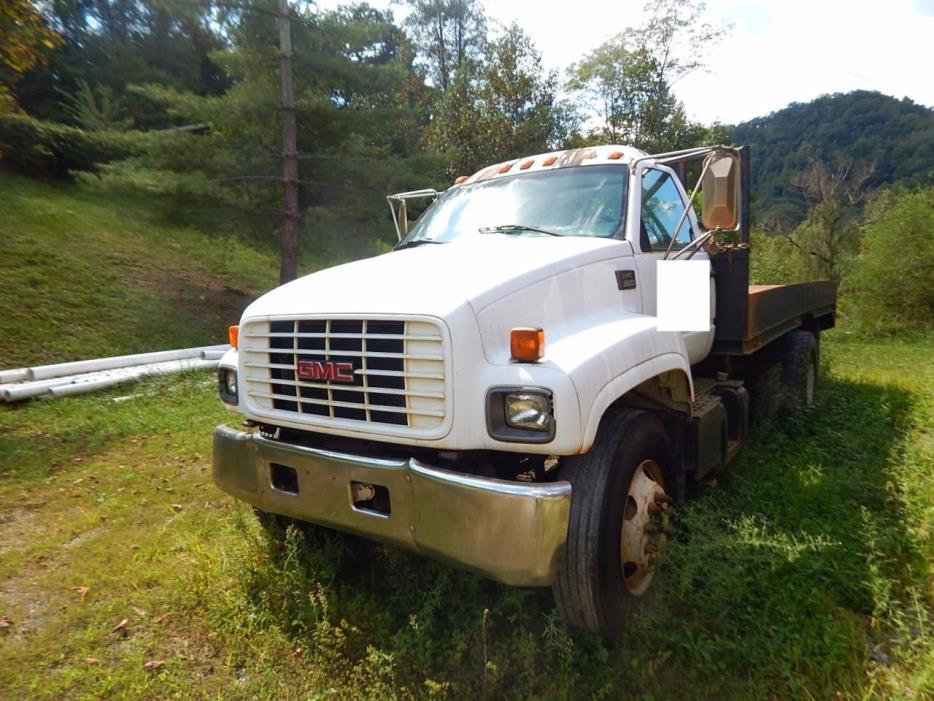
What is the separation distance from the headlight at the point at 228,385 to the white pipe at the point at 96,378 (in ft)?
17.3

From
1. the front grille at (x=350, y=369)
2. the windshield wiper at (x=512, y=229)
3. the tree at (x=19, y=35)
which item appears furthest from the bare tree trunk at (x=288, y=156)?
the front grille at (x=350, y=369)

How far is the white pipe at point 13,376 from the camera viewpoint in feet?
24.4

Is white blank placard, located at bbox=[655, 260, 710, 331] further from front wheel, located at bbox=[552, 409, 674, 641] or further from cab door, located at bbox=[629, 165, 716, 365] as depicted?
front wheel, located at bbox=[552, 409, 674, 641]

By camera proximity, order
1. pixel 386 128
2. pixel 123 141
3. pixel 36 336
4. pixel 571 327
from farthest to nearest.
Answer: pixel 386 128 < pixel 123 141 < pixel 36 336 < pixel 571 327

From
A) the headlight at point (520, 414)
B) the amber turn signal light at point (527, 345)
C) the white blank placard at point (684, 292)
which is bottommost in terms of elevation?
the headlight at point (520, 414)

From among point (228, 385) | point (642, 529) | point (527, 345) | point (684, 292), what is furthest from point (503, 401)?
point (228, 385)

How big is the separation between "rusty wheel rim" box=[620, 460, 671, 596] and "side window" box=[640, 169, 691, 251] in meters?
1.45

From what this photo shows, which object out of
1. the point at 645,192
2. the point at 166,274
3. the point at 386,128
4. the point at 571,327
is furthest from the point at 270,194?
the point at 571,327

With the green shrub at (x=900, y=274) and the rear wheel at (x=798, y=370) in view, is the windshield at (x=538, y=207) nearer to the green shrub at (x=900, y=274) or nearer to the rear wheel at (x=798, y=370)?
the rear wheel at (x=798, y=370)

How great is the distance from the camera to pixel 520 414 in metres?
2.23

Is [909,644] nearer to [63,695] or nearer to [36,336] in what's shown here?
[63,695]

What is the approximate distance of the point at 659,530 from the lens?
286cm

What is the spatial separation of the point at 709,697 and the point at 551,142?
19835 mm

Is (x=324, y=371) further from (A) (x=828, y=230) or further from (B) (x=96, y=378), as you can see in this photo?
(A) (x=828, y=230)
